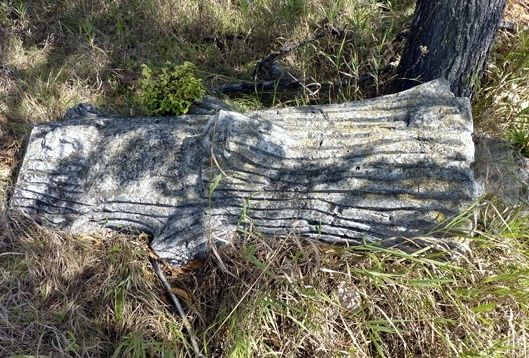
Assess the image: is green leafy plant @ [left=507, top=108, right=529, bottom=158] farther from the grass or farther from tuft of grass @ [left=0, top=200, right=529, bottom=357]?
tuft of grass @ [left=0, top=200, right=529, bottom=357]

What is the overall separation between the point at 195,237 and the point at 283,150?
0.56m

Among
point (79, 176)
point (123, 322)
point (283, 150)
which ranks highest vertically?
point (283, 150)

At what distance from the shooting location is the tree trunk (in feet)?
8.22

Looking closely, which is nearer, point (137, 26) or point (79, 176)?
point (79, 176)

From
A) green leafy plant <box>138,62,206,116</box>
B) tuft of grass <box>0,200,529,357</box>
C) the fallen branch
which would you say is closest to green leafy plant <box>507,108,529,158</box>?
tuft of grass <box>0,200,529,357</box>

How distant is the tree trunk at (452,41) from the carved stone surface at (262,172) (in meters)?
0.30

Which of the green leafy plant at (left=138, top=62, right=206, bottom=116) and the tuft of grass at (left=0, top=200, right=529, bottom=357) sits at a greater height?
the green leafy plant at (left=138, top=62, right=206, bottom=116)

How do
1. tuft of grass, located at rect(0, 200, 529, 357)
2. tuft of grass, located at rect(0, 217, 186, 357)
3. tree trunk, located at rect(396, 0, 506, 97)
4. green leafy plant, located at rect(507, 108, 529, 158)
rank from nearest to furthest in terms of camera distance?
tuft of grass, located at rect(0, 200, 529, 357), tuft of grass, located at rect(0, 217, 186, 357), tree trunk, located at rect(396, 0, 506, 97), green leafy plant, located at rect(507, 108, 529, 158)

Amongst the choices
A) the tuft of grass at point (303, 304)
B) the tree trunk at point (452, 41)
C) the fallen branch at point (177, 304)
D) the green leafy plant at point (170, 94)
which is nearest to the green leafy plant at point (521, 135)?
the tree trunk at point (452, 41)

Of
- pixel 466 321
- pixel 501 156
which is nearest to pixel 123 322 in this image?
pixel 466 321

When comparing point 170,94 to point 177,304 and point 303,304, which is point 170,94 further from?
point 303,304

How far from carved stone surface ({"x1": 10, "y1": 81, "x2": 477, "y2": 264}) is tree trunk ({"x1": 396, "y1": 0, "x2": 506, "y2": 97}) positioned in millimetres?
301

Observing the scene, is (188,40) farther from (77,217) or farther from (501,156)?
(501,156)

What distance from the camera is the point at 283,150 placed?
2275 millimetres
